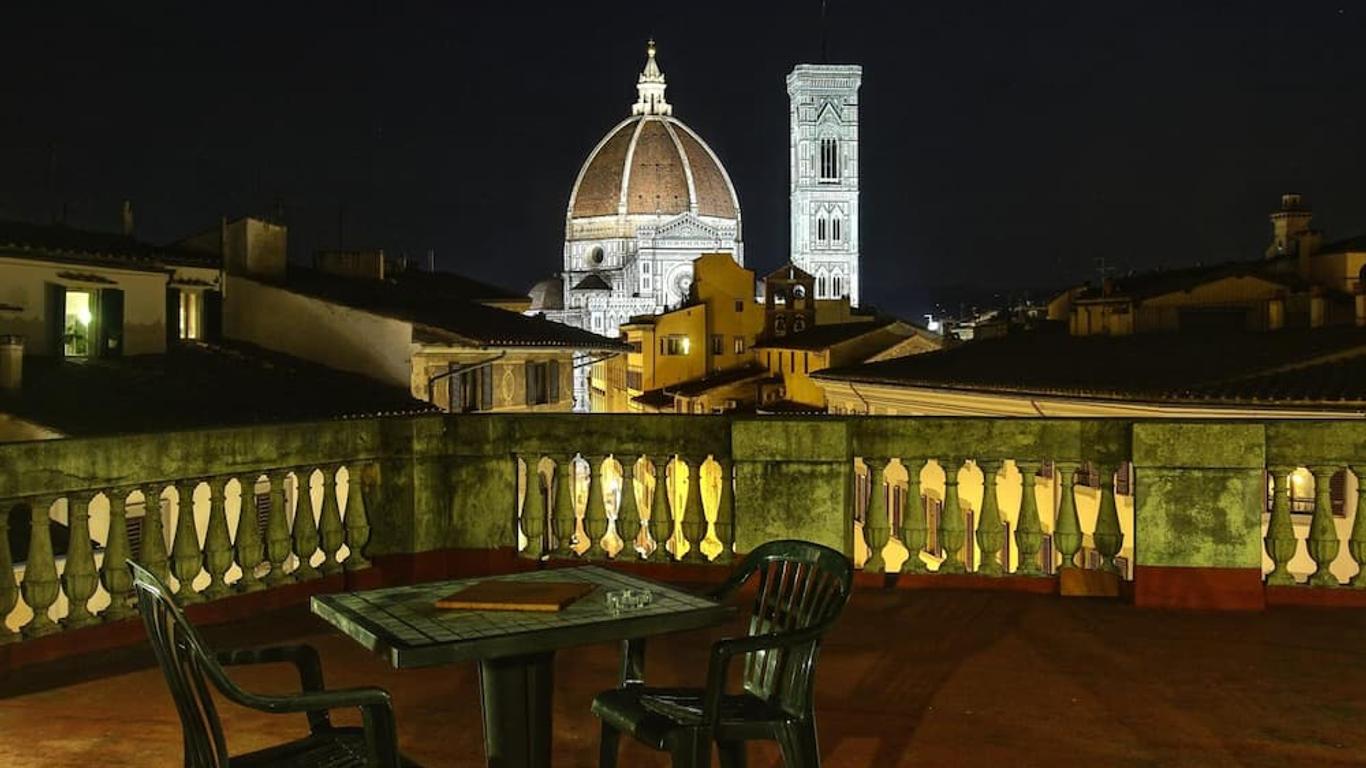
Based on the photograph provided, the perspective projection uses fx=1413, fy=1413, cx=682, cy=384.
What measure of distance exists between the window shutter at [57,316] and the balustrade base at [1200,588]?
2145 centimetres

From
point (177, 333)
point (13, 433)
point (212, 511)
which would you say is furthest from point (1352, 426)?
point (177, 333)

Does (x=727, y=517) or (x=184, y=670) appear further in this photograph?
(x=727, y=517)

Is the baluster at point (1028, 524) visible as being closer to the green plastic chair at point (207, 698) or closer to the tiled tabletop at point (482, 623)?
the tiled tabletop at point (482, 623)

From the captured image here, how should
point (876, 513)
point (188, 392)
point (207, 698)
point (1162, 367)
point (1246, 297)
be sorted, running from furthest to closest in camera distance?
point (1246, 297), point (1162, 367), point (188, 392), point (876, 513), point (207, 698)

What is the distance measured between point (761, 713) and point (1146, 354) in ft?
86.0

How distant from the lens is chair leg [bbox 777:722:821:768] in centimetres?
424

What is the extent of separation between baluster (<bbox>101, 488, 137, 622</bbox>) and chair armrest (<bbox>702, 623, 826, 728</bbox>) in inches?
143

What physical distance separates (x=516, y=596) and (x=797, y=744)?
0.96m

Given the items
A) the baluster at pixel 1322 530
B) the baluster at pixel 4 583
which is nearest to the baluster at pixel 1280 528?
the baluster at pixel 1322 530

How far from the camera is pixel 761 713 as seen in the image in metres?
4.30

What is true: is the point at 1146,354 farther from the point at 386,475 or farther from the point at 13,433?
the point at 386,475

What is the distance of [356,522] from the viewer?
8.08 m

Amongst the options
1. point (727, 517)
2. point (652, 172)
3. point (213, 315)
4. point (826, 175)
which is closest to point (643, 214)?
point (652, 172)

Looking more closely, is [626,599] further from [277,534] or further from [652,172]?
[652,172]
